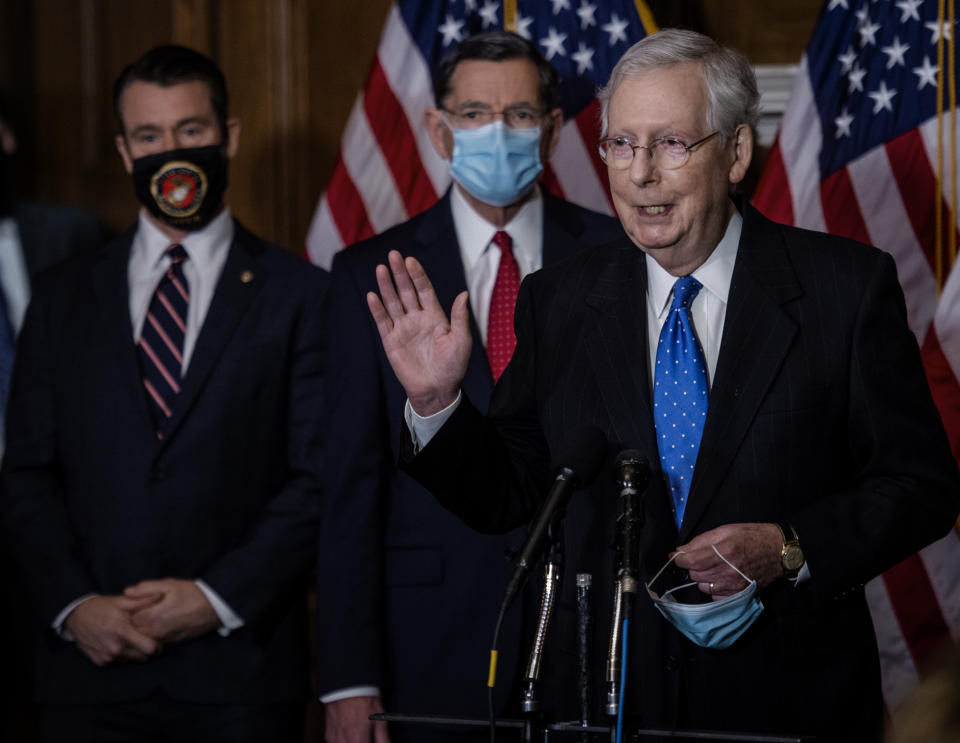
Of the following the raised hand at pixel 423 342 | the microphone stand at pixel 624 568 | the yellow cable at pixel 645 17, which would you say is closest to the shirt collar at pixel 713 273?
the raised hand at pixel 423 342

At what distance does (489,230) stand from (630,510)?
1.54 meters

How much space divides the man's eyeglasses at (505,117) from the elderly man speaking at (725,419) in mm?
929

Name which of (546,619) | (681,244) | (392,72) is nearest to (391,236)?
(392,72)

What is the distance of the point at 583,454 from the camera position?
191 centimetres

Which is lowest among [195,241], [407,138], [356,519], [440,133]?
[356,519]

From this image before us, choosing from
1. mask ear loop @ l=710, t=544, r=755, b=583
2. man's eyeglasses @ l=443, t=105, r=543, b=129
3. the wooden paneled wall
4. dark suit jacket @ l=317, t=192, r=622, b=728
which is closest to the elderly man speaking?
mask ear loop @ l=710, t=544, r=755, b=583

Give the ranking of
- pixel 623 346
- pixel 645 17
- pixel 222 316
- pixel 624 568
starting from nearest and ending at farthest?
pixel 624 568, pixel 623 346, pixel 222 316, pixel 645 17

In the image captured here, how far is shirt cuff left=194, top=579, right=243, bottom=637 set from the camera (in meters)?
3.17

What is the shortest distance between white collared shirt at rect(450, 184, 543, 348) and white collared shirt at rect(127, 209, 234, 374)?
2.02 ft

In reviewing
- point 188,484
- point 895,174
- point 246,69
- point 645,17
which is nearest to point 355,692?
point 188,484

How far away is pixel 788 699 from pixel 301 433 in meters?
1.47

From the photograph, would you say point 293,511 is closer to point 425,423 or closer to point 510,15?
point 425,423

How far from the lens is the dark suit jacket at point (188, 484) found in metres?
3.20

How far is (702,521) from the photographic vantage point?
88.6 inches
